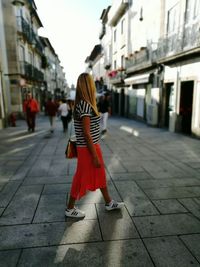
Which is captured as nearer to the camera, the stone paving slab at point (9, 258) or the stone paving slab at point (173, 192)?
the stone paving slab at point (9, 258)

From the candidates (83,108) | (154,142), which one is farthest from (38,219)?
(154,142)

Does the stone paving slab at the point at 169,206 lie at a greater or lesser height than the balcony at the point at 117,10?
lesser

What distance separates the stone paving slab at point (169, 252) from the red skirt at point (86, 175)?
→ 36.8 inches

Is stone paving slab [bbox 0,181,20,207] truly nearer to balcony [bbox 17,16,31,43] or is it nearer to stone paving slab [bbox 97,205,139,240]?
stone paving slab [bbox 97,205,139,240]

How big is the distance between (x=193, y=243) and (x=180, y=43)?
9.69 m

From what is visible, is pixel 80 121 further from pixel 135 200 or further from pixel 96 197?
pixel 135 200

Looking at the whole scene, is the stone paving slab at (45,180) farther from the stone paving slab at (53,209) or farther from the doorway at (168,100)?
the doorway at (168,100)

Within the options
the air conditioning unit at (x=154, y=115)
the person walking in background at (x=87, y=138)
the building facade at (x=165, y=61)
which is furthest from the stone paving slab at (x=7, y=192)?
the air conditioning unit at (x=154, y=115)

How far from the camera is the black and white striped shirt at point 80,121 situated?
2.58 meters

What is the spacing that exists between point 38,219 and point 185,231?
1.97 m

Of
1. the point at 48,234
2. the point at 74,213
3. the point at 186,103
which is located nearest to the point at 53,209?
the point at 74,213

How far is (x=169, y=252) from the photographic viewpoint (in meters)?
2.32

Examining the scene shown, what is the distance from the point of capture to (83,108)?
101 inches

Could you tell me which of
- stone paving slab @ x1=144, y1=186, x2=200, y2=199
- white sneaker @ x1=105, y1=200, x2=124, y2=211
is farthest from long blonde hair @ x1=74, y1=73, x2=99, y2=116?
stone paving slab @ x1=144, y1=186, x2=200, y2=199
